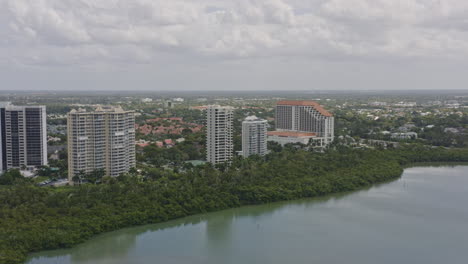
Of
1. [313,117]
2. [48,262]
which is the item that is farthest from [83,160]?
[313,117]

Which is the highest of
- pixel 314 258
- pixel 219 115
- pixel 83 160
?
pixel 219 115

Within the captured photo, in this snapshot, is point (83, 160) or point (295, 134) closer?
point (83, 160)

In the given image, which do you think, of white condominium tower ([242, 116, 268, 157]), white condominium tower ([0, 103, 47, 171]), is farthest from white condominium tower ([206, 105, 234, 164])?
white condominium tower ([0, 103, 47, 171])

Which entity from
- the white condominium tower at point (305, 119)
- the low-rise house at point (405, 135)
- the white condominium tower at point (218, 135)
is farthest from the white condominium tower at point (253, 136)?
the low-rise house at point (405, 135)

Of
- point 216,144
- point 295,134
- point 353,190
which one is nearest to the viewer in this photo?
point 353,190

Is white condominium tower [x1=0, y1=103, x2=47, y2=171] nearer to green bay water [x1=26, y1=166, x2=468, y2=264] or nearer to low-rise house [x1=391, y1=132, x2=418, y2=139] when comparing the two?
green bay water [x1=26, y1=166, x2=468, y2=264]

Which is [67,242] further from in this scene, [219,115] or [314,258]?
[219,115]

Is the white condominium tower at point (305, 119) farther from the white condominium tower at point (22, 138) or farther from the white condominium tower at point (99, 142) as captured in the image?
the white condominium tower at point (22, 138)
